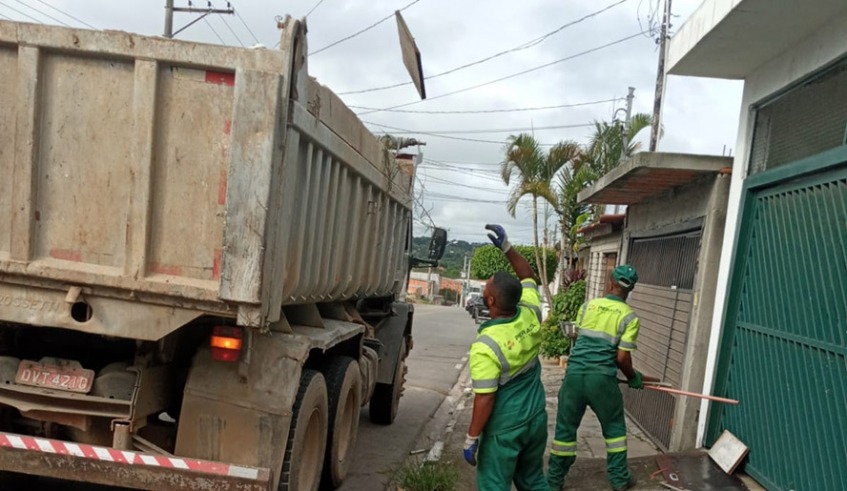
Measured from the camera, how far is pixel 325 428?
4418 mm

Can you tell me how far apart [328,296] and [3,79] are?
2.44 m

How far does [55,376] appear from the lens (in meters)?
3.34

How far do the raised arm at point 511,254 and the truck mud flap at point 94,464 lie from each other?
236 cm

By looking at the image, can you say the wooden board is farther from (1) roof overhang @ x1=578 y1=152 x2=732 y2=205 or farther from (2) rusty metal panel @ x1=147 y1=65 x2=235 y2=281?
(2) rusty metal panel @ x1=147 y1=65 x2=235 y2=281

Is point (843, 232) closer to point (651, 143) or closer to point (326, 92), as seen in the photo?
point (326, 92)

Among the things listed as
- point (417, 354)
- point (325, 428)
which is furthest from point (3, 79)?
point (417, 354)

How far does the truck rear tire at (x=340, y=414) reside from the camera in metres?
4.68

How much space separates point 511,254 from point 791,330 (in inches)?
74.4

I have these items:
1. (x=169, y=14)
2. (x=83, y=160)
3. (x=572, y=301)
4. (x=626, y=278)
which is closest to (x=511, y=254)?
(x=626, y=278)

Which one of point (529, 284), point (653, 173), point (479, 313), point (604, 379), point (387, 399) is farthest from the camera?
point (479, 313)

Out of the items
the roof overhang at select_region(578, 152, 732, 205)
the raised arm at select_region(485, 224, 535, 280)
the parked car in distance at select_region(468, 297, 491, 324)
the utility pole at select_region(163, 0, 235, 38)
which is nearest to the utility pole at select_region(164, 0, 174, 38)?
the utility pole at select_region(163, 0, 235, 38)

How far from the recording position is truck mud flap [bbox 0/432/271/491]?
124 inches

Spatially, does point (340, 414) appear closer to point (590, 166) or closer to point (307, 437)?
point (307, 437)

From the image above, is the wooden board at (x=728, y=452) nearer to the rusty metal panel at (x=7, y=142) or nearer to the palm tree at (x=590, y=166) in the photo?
the rusty metal panel at (x=7, y=142)
